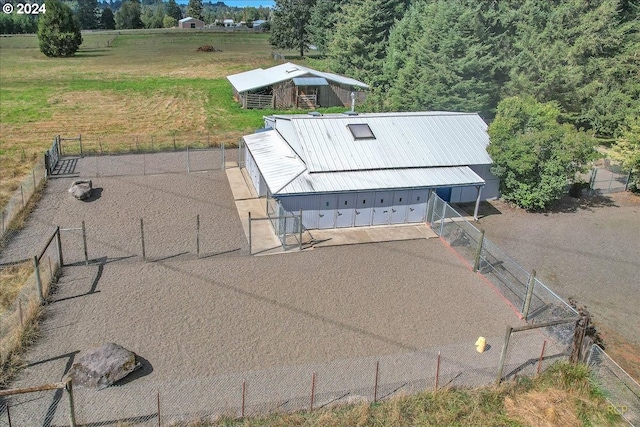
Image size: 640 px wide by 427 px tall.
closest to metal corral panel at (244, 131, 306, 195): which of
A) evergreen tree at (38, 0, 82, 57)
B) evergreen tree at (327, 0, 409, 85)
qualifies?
evergreen tree at (327, 0, 409, 85)

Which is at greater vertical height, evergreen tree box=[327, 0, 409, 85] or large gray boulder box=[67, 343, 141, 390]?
evergreen tree box=[327, 0, 409, 85]

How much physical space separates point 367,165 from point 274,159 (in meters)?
5.36

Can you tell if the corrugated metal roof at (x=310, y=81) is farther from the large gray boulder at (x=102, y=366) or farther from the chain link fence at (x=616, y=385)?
the chain link fence at (x=616, y=385)

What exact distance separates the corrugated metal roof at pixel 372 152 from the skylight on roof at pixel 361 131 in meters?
0.30

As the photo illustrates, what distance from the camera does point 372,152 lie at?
30938 millimetres

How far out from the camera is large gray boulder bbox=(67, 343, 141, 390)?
16.5 m

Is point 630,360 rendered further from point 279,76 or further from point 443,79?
point 279,76

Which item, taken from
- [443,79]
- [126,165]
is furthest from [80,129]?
[443,79]

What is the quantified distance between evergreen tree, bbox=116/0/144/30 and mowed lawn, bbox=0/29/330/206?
70.1 metres

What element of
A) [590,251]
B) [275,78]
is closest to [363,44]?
[275,78]

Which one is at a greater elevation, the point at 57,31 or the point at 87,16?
the point at 87,16

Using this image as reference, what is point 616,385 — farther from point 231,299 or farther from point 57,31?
point 57,31

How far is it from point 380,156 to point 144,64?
67722mm

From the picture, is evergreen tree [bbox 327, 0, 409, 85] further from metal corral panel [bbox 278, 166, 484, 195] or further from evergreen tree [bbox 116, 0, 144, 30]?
evergreen tree [bbox 116, 0, 144, 30]
